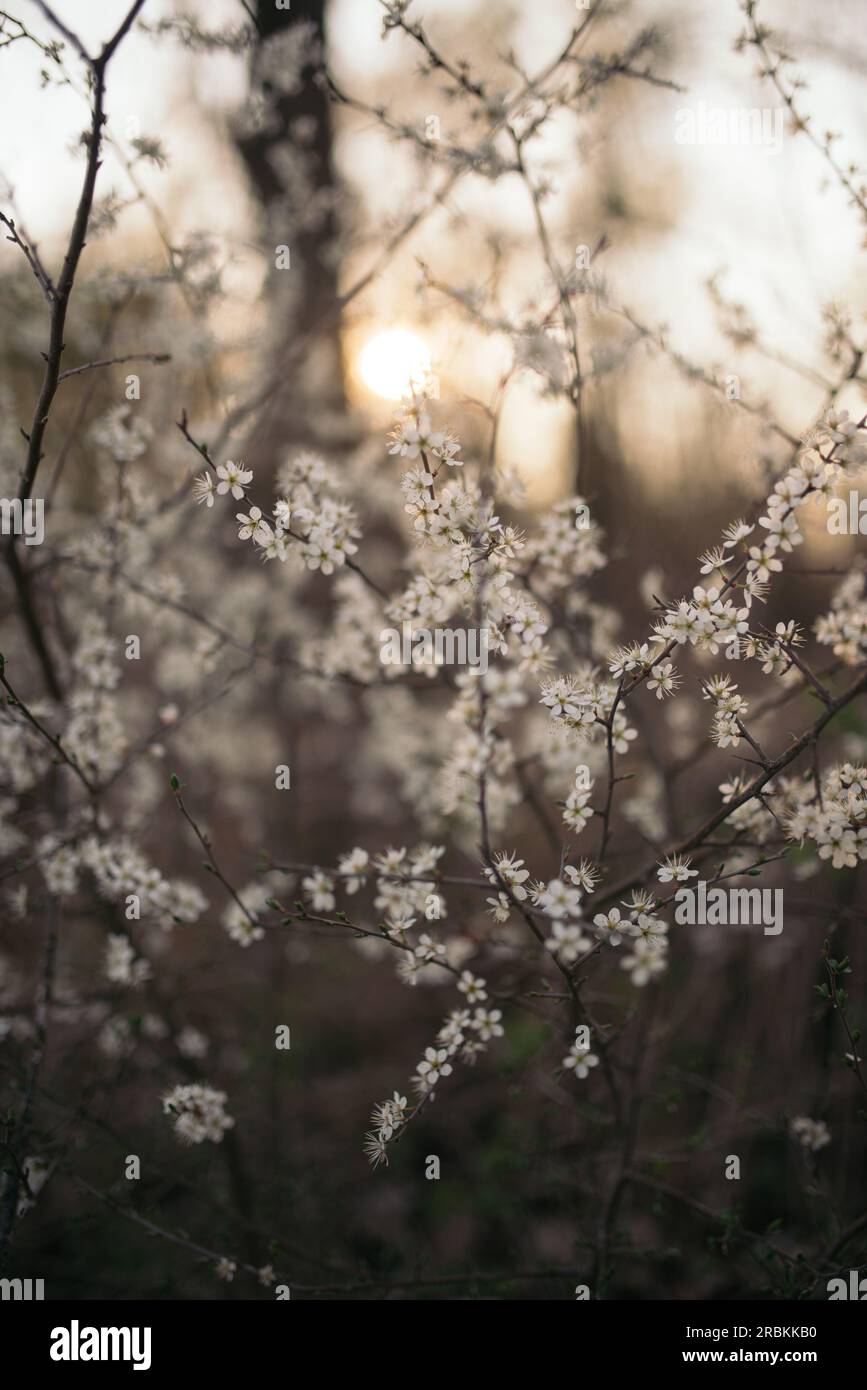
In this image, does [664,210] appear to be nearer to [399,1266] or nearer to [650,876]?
[650,876]

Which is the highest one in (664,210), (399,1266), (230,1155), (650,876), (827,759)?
(664,210)

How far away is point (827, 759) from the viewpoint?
367 centimetres

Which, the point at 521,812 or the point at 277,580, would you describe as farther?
the point at 521,812

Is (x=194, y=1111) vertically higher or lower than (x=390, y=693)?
lower

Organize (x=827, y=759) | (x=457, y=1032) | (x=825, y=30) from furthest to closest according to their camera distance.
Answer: (x=827, y=759) < (x=825, y=30) < (x=457, y=1032)

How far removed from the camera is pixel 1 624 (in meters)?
3.68

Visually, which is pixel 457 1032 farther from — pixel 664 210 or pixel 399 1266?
pixel 664 210

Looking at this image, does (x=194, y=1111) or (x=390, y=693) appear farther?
(x=390, y=693)

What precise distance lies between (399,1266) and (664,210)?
483 centimetres

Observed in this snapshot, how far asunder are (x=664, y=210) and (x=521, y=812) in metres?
3.43

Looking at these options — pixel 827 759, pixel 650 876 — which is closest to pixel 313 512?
pixel 650 876

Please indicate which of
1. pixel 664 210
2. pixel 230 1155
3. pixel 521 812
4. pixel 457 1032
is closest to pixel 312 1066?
pixel 230 1155

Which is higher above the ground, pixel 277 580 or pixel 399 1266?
pixel 277 580
